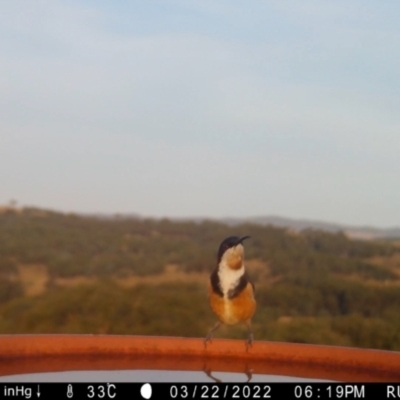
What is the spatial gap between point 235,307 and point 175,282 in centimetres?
1537

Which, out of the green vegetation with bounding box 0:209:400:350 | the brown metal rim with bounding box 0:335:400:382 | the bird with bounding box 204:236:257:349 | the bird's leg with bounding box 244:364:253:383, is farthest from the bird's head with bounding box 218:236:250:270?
the green vegetation with bounding box 0:209:400:350

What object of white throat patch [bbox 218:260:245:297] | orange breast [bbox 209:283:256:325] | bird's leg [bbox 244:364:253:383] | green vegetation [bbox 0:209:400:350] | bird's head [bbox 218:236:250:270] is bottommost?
green vegetation [bbox 0:209:400:350]

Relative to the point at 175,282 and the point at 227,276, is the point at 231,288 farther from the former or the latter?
the point at 175,282

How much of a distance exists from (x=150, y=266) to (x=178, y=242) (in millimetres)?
2987

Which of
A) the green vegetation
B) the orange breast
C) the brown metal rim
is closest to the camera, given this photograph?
the brown metal rim

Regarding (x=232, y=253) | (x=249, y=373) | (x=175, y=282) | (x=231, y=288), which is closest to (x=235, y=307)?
(x=231, y=288)

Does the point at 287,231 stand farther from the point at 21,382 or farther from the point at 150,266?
the point at 21,382

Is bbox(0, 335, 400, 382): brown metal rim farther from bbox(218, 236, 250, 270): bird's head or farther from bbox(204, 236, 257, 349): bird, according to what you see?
bbox(218, 236, 250, 270): bird's head

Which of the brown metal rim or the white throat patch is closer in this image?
the brown metal rim

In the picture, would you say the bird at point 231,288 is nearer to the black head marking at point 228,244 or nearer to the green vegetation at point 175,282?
the black head marking at point 228,244

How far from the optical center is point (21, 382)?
2.31 meters

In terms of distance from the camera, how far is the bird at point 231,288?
9.58 feet

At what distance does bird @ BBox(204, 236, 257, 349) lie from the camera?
2.92 m

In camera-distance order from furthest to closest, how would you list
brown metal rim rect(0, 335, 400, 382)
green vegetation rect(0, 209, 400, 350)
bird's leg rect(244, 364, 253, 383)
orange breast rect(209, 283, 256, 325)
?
green vegetation rect(0, 209, 400, 350) < orange breast rect(209, 283, 256, 325) < brown metal rim rect(0, 335, 400, 382) < bird's leg rect(244, 364, 253, 383)
